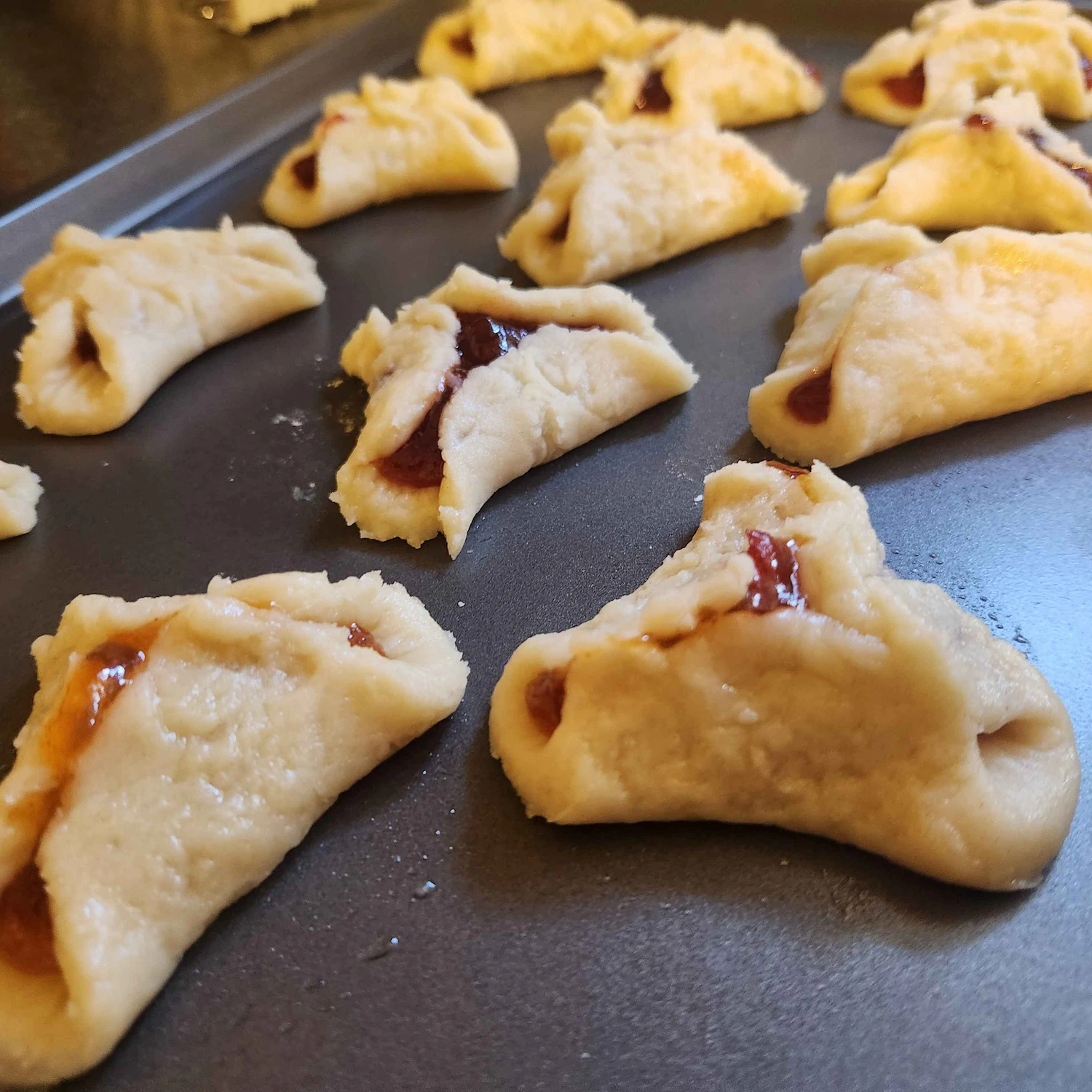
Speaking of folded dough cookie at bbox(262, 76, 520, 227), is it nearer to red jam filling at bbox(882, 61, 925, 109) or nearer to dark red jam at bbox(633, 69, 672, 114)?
dark red jam at bbox(633, 69, 672, 114)

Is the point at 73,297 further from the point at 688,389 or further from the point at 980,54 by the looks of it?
the point at 980,54

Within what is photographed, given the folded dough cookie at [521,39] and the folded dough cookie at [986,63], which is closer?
the folded dough cookie at [986,63]

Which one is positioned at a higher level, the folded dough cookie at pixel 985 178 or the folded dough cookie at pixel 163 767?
the folded dough cookie at pixel 163 767

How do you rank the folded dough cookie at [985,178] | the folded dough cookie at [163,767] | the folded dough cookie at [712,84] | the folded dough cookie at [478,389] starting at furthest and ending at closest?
the folded dough cookie at [712,84] → the folded dough cookie at [985,178] → the folded dough cookie at [478,389] → the folded dough cookie at [163,767]

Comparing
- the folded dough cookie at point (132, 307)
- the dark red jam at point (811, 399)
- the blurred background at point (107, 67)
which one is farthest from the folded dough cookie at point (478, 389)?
the blurred background at point (107, 67)

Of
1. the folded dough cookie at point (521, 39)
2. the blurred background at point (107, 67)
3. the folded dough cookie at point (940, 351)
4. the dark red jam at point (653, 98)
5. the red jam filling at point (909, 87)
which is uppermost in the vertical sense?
the blurred background at point (107, 67)

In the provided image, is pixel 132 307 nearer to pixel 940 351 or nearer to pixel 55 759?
pixel 55 759

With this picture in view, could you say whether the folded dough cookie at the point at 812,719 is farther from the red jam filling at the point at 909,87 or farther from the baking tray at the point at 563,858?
the red jam filling at the point at 909,87

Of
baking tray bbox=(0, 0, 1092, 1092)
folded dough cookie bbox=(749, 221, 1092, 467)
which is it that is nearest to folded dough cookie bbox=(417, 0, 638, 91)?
baking tray bbox=(0, 0, 1092, 1092)

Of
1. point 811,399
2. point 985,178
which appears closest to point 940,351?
point 811,399
